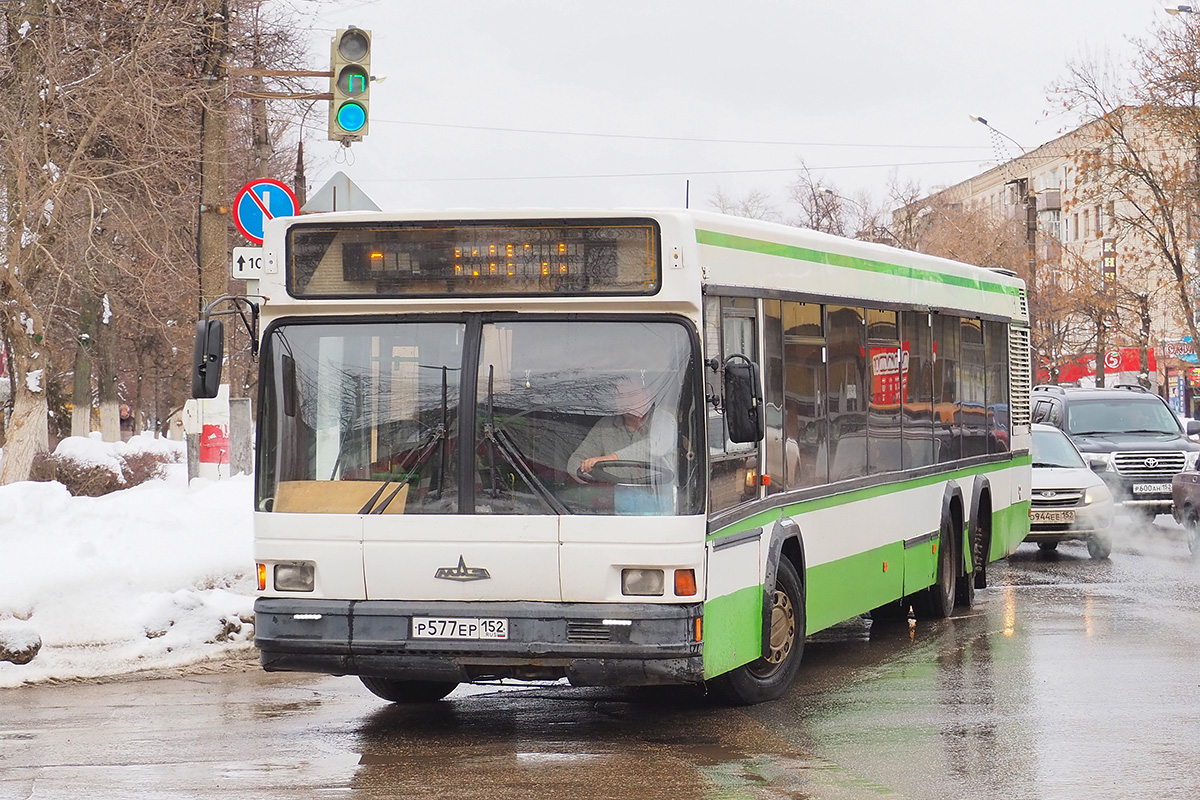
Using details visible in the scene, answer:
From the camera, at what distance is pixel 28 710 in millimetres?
10141

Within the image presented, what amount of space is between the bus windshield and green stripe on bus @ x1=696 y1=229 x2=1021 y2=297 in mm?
807

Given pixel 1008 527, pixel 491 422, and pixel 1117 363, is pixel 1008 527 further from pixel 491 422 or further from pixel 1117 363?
pixel 1117 363

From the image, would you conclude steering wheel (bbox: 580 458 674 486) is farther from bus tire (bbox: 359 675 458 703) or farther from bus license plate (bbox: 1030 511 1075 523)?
bus license plate (bbox: 1030 511 1075 523)

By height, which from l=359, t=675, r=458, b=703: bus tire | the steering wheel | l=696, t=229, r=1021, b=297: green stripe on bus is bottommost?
l=359, t=675, r=458, b=703: bus tire

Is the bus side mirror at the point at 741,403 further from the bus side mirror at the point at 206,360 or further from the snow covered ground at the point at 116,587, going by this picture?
the snow covered ground at the point at 116,587

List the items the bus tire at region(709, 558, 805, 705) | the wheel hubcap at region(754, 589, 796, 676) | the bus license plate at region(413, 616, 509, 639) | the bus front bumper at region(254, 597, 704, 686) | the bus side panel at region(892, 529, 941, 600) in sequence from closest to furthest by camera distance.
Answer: the bus front bumper at region(254, 597, 704, 686), the bus license plate at region(413, 616, 509, 639), the bus tire at region(709, 558, 805, 705), the wheel hubcap at region(754, 589, 796, 676), the bus side panel at region(892, 529, 941, 600)

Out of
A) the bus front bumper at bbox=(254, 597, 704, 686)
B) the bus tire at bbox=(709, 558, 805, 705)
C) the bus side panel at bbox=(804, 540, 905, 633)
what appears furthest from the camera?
the bus side panel at bbox=(804, 540, 905, 633)

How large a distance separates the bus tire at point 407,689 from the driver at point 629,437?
2294 mm

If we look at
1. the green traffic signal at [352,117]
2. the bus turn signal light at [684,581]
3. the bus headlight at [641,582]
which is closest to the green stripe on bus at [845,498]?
the bus turn signal light at [684,581]

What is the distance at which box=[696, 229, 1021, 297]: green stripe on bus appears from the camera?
9.27m

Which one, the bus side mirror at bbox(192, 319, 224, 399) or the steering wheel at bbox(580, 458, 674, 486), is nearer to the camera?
the steering wheel at bbox(580, 458, 674, 486)

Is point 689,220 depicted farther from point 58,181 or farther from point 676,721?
point 58,181

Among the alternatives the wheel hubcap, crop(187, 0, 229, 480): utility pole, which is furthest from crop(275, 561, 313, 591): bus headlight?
crop(187, 0, 229, 480): utility pole

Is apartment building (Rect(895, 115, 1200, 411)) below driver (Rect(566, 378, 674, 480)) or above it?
above
